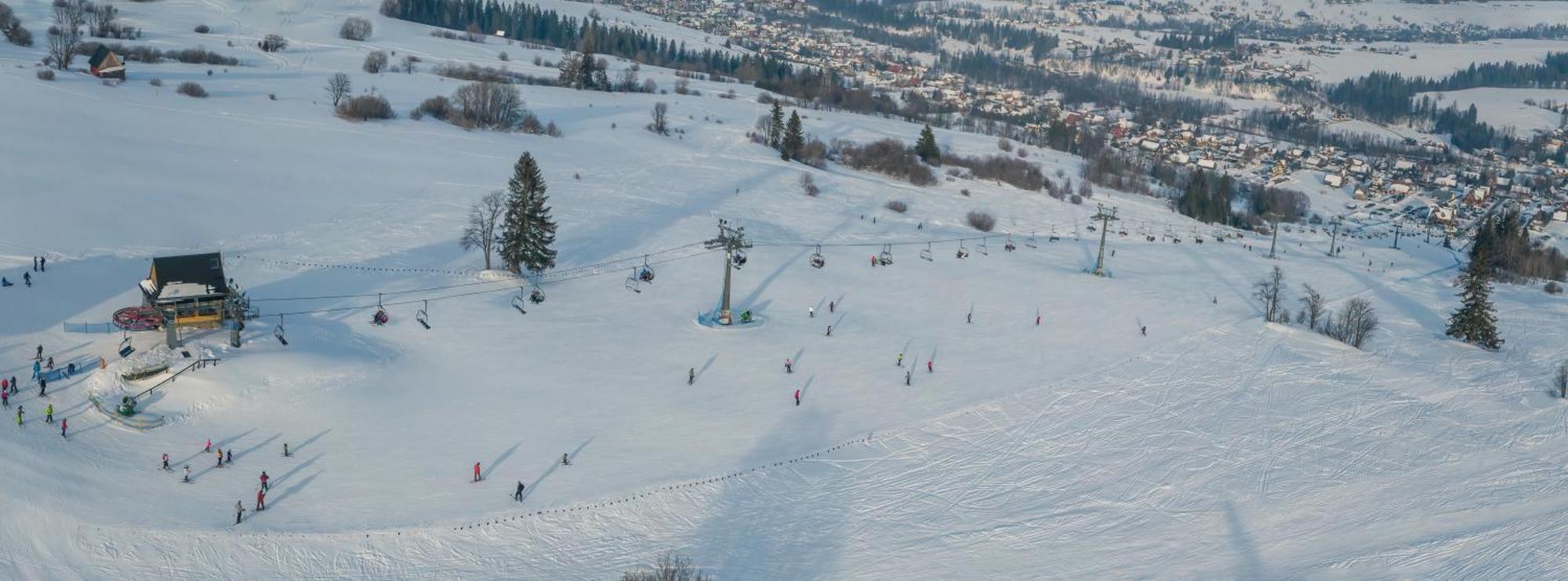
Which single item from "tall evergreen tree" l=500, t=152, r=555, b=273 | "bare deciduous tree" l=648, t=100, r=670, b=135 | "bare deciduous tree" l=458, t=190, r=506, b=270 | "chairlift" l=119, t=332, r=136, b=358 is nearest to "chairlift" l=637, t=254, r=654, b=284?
"tall evergreen tree" l=500, t=152, r=555, b=273

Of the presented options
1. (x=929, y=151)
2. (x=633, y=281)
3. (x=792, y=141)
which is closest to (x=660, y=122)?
(x=792, y=141)

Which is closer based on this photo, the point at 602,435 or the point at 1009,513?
the point at 1009,513

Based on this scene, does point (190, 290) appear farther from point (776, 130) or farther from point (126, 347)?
point (776, 130)

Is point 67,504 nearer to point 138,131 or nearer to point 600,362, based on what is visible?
point 600,362

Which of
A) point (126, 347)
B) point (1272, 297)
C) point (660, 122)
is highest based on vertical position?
point (660, 122)

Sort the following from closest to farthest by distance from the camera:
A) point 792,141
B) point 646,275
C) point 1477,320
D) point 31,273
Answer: point 31,273 → point 646,275 → point 1477,320 → point 792,141

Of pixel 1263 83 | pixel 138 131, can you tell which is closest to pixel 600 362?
pixel 138 131

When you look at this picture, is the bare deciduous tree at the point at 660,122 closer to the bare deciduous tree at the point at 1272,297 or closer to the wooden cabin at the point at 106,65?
the wooden cabin at the point at 106,65
